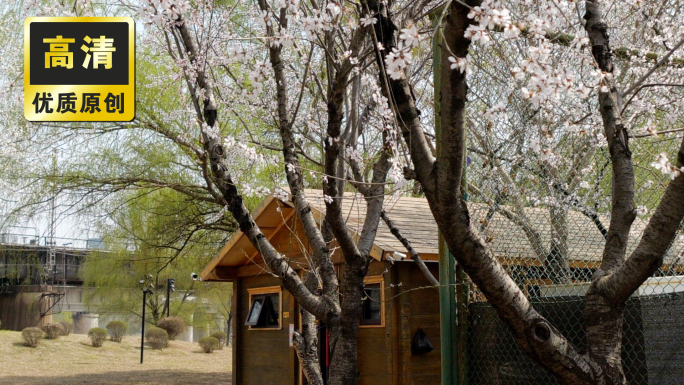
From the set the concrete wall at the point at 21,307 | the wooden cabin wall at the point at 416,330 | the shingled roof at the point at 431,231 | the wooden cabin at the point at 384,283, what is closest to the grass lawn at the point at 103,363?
the concrete wall at the point at 21,307

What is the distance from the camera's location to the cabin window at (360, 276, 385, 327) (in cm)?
925

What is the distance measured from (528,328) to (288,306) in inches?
351

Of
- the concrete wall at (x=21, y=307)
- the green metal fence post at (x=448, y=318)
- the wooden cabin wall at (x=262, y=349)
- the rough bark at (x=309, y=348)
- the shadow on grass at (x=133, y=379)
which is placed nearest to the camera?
the green metal fence post at (x=448, y=318)

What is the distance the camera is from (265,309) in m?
12.4

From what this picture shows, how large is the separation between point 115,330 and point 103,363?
5.46 meters

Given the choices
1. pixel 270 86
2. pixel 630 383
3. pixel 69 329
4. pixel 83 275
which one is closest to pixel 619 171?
pixel 630 383

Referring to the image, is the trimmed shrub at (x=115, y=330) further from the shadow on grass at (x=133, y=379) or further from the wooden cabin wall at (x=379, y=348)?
the wooden cabin wall at (x=379, y=348)

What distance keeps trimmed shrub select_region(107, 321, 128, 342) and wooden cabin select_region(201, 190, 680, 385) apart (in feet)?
51.0

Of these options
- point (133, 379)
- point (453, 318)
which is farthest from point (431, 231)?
point (133, 379)

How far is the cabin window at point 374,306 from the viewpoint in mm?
9250

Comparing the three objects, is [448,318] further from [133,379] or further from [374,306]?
[133,379]

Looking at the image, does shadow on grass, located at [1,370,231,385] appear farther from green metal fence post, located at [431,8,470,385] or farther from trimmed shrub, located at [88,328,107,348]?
green metal fence post, located at [431,8,470,385]

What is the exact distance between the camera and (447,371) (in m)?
4.29

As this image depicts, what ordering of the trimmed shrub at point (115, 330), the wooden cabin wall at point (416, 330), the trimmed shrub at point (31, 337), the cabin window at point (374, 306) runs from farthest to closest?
the trimmed shrub at point (115, 330), the trimmed shrub at point (31, 337), the cabin window at point (374, 306), the wooden cabin wall at point (416, 330)
